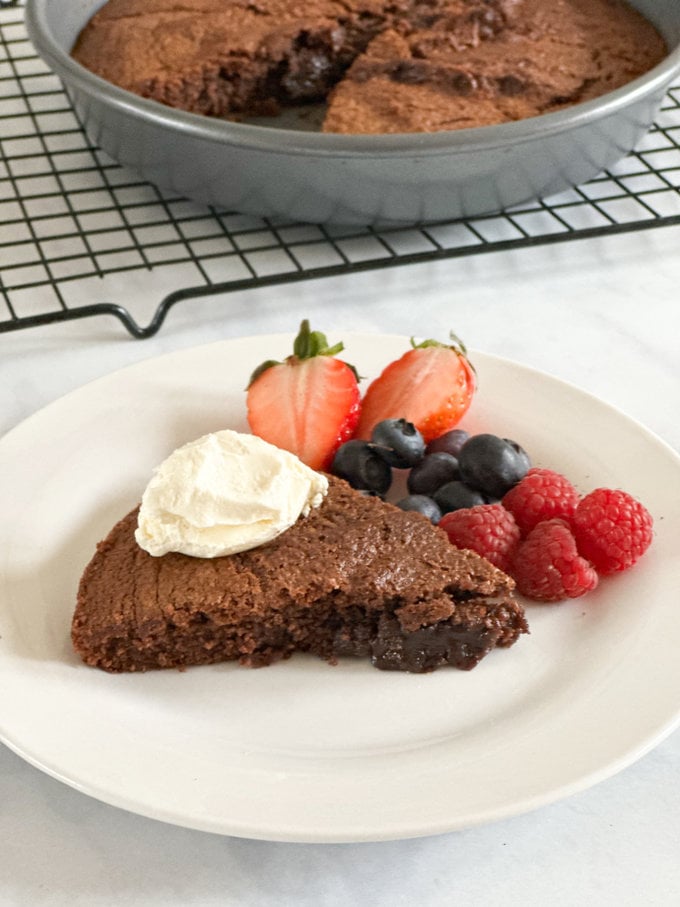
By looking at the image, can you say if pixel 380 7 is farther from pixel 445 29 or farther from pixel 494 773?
pixel 494 773

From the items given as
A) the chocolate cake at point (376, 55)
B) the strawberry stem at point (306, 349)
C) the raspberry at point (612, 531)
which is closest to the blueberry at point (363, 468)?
the strawberry stem at point (306, 349)

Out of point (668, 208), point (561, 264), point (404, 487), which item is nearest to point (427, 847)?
point (404, 487)

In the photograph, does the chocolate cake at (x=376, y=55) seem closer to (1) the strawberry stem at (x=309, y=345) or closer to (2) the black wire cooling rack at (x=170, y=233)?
(2) the black wire cooling rack at (x=170, y=233)

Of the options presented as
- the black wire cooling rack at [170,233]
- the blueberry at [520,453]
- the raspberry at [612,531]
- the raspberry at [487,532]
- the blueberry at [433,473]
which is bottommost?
the black wire cooling rack at [170,233]

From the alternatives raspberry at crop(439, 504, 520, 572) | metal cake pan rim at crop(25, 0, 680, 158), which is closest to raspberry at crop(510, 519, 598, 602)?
raspberry at crop(439, 504, 520, 572)

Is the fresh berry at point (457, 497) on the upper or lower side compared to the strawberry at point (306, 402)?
upper

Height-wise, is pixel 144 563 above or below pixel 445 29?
below

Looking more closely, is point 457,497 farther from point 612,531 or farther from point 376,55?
point 376,55

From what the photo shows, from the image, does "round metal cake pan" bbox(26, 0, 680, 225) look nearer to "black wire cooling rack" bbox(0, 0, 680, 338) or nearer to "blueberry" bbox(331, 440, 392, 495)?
"black wire cooling rack" bbox(0, 0, 680, 338)
